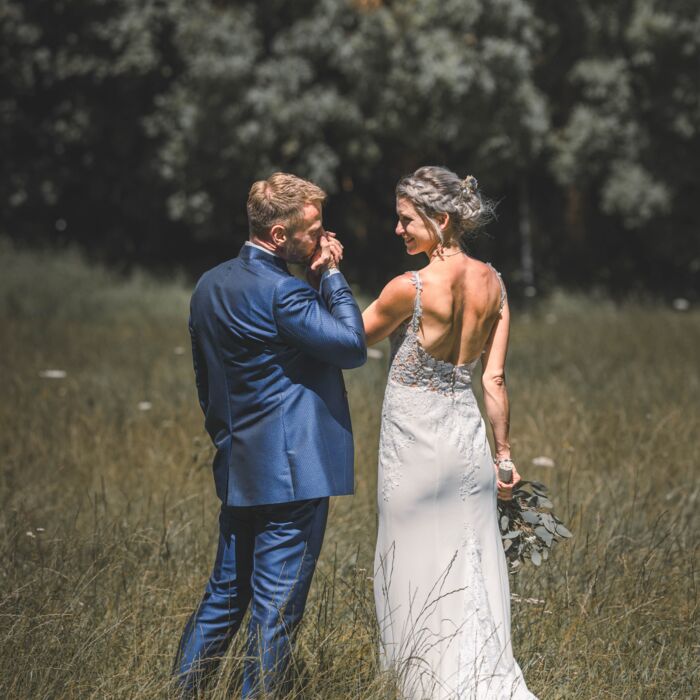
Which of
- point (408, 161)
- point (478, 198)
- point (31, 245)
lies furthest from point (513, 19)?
point (478, 198)

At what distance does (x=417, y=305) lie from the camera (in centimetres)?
338

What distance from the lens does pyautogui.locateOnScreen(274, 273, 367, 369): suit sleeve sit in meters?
3.13

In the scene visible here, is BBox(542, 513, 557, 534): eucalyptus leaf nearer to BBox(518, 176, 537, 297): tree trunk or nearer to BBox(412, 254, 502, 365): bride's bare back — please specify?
BBox(412, 254, 502, 365): bride's bare back

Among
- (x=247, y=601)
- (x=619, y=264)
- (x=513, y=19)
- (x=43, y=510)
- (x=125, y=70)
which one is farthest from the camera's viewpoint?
(x=619, y=264)

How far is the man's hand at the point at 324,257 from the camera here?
3.32m

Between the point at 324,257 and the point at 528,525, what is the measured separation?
1.34 m

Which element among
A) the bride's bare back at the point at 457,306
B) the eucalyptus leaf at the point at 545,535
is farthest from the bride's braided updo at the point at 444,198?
the eucalyptus leaf at the point at 545,535

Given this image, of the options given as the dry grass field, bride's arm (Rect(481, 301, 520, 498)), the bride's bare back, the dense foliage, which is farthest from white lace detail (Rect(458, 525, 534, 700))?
the dense foliage

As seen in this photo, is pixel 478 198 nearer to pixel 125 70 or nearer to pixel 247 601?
pixel 247 601

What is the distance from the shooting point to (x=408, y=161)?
19.5 meters

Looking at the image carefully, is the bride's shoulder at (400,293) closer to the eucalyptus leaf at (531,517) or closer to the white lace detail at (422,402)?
the white lace detail at (422,402)

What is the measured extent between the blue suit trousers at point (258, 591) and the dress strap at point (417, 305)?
696mm

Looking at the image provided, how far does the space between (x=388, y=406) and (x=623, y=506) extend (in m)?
2.43

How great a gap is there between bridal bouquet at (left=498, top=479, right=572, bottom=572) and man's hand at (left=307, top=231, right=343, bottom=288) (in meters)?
1.14
